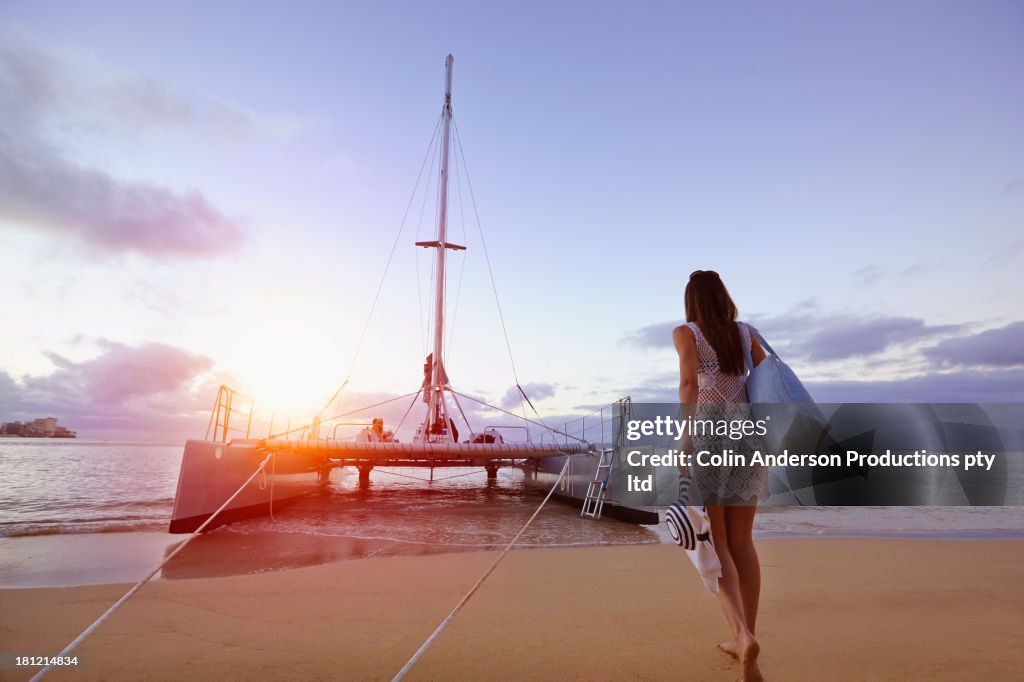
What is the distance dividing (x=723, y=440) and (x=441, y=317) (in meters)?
17.6

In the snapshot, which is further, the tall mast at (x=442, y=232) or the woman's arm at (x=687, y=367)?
the tall mast at (x=442, y=232)

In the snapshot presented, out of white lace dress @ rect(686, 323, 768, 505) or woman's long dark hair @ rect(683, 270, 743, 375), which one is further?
woman's long dark hair @ rect(683, 270, 743, 375)

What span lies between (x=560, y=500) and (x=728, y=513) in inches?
566

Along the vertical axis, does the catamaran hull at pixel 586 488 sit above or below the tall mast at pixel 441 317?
below

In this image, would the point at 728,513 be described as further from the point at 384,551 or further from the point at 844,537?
the point at 844,537

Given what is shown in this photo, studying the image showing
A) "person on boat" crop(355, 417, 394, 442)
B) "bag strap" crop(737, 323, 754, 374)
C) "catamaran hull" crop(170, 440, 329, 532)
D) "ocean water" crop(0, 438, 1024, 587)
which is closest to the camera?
"bag strap" crop(737, 323, 754, 374)

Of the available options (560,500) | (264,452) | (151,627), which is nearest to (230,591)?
(151,627)

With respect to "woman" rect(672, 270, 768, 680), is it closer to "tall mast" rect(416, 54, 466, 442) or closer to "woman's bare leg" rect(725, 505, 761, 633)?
"woman's bare leg" rect(725, 505, 761, 633)

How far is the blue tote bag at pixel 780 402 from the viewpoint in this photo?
2604mm

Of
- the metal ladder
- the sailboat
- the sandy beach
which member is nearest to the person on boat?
the sailboat

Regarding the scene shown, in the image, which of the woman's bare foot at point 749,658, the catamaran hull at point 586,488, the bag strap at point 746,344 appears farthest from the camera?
the catamaran hull at point 586,488

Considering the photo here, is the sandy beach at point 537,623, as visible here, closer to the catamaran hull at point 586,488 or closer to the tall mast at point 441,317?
the catamaran hull at point 586,488

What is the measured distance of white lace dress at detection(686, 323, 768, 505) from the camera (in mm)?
2414

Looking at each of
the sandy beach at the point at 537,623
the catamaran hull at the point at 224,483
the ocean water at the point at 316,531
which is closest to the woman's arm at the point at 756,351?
the sandy beach at the point at 537,623
